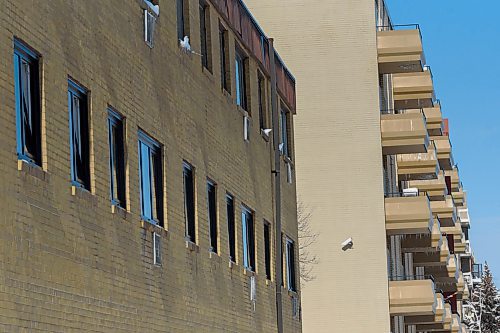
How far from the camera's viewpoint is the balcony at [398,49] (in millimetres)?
44750

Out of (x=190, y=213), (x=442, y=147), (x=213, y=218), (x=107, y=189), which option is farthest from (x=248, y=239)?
(x=442, y=147)

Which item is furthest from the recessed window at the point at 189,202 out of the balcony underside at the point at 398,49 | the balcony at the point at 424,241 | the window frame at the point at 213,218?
the balcony at the point at 424,241

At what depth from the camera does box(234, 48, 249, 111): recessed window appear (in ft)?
86.9

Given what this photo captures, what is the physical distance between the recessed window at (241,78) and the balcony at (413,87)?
87.6 ft

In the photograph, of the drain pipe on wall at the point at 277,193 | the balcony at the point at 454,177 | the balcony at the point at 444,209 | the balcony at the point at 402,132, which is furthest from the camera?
the balcony at the point at 454,177

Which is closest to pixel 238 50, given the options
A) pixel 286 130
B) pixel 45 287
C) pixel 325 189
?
pixel 286 130

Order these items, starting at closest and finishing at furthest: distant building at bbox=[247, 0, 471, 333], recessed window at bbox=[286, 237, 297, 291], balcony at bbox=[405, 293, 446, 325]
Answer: recessed window at bbox=[286, 237, 297, 291] → distant building at bbox=[247, 0, 471, 333] → balcony at bbox=[405, 293, 446, 325]

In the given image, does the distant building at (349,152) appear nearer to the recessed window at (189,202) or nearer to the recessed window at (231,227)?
the recessed window at (231,227)

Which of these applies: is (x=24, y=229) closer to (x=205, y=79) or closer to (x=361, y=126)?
(x=205, y=79)

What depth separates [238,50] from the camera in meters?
26.7

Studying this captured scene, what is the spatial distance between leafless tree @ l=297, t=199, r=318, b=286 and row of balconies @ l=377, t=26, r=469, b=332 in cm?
273

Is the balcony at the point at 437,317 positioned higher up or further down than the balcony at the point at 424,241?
further down

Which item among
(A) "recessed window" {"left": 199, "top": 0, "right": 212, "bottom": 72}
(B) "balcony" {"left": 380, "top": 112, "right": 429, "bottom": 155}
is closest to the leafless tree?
(B) "balcony" {"left": 380, "top": 112, "right": 429, "bottom": 155}

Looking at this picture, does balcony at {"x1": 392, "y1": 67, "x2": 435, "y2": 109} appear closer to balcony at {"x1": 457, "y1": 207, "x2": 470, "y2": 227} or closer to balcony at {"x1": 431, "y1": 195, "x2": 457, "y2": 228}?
balcony at {"x1": 431, "y1": 195, "x2": 457, "y2": 228}
